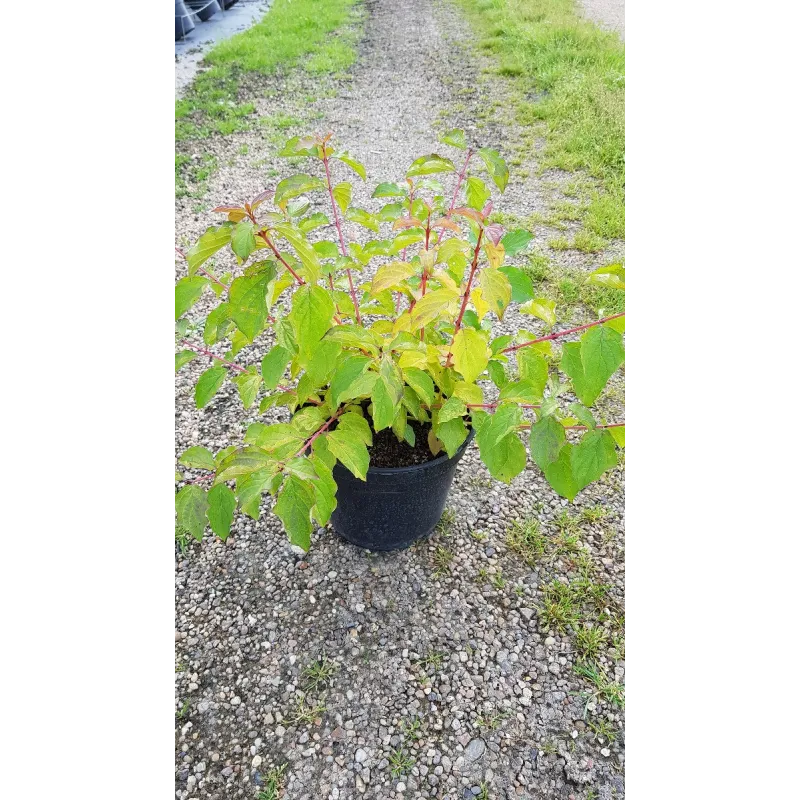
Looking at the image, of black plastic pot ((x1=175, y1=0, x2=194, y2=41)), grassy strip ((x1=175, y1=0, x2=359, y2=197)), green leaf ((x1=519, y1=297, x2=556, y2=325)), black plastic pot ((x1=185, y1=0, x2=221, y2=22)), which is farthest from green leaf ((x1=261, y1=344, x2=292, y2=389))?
black plastic pot ((x1=185, y1=0, x2=221, y2=22))

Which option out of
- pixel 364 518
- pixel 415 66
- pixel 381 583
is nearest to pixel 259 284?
pixel 364 518

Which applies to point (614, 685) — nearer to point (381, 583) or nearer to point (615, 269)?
point (381, 583)

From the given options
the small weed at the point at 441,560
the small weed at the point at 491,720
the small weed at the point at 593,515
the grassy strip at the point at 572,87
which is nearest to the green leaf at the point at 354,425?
the small weed at the point at 441,560

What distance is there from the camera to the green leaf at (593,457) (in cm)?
105

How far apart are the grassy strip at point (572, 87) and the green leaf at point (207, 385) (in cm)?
290

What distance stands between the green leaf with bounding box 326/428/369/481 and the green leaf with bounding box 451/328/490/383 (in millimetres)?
261

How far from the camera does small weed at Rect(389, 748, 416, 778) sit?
1.41 m

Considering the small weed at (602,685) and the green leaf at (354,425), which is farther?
the small weed at (602,685)

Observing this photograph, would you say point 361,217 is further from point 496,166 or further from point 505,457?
point 505,457

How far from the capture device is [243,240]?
32.8 inches

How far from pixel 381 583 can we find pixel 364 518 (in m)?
0.25

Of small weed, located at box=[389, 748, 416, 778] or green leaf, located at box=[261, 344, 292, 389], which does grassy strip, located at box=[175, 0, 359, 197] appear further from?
small weed, located at box=[389, 748, 416, 778]

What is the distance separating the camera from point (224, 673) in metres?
1.58

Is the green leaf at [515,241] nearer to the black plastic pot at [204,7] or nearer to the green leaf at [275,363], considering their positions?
the green leaf at [275,363]
